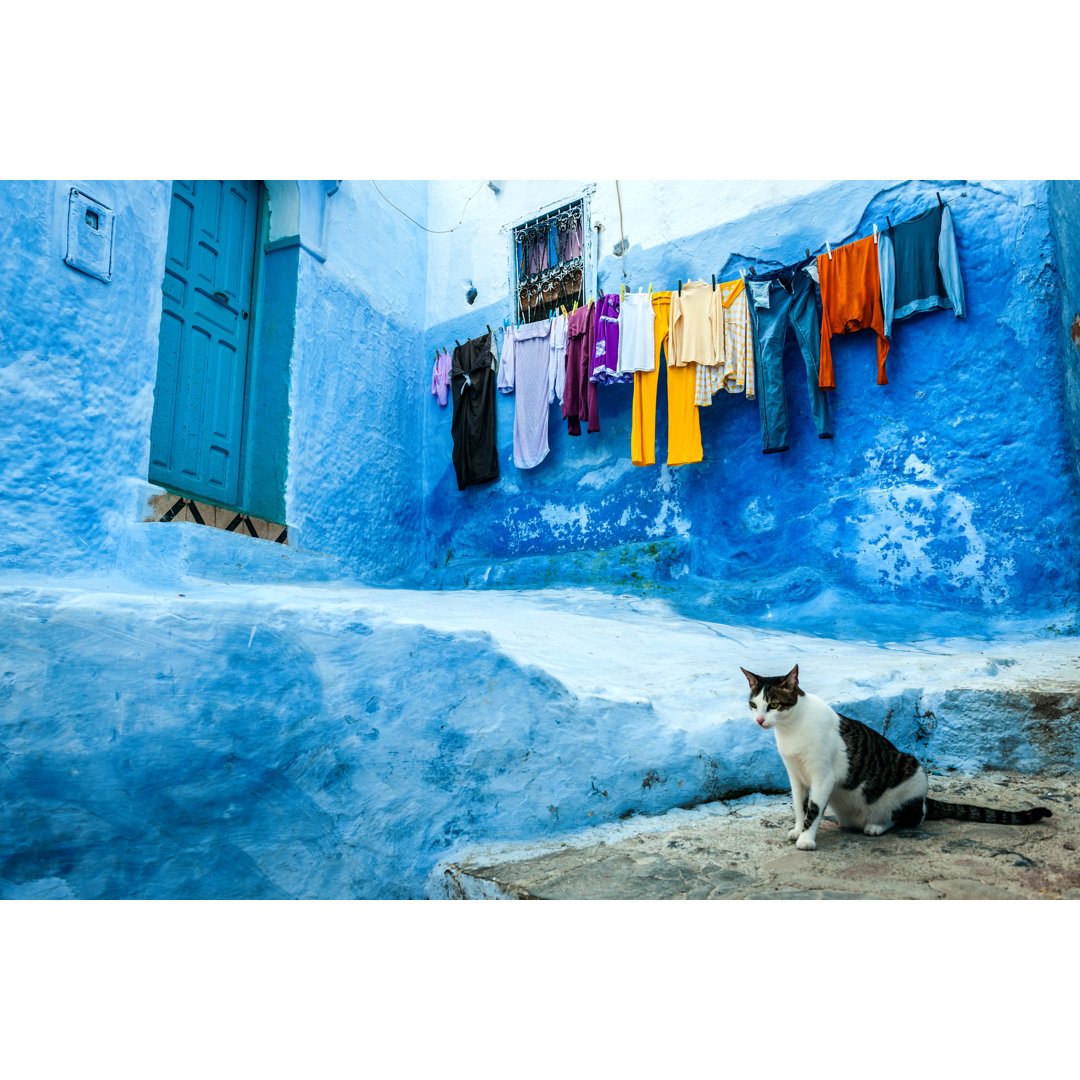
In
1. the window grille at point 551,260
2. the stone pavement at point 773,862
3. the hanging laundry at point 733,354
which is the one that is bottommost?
the stone pavement at point 773,862

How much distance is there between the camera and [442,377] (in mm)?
7520

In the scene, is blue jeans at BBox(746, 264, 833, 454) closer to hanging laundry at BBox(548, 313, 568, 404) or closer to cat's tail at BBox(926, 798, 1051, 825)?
hanging laundry at BBox(548, 313, 568, 404)

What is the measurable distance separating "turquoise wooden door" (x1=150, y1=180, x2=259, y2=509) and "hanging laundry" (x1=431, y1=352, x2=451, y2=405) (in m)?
1.87

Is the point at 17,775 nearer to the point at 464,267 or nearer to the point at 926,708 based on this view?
the point at 926,708

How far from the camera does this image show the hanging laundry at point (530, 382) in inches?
262

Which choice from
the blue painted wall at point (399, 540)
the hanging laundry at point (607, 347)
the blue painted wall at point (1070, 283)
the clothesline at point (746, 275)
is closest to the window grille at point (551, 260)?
the clothesline at point (746, 275)

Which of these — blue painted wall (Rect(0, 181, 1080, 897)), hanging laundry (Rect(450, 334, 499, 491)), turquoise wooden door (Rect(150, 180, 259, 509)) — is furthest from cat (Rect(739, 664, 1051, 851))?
hanging laundry (Rect(450, 334, 499, 491))

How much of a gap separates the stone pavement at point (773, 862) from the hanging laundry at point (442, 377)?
220 inches

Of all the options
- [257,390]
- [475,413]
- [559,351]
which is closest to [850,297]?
[559,351]

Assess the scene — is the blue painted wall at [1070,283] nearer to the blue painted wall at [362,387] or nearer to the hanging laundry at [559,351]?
the hanging laundry at [559,351]

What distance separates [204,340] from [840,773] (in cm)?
544

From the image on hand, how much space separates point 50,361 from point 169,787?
9.68ft

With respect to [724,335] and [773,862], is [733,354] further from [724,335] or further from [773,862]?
[773,862]

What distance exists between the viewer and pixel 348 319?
688 centimetres
